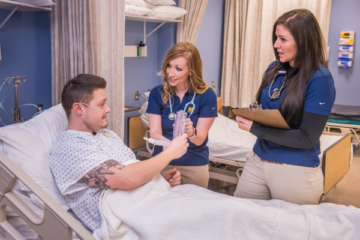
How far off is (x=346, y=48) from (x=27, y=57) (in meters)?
4.98

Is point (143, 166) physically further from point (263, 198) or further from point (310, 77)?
point (310, 77)

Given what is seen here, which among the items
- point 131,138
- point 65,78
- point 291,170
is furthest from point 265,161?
point 131,138

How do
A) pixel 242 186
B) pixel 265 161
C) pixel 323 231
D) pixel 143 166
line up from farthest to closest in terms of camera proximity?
pixel 242 186 → pixel 265 161 → pixel 143 166 → pixel 323 231

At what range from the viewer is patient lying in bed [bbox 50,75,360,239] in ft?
4.32

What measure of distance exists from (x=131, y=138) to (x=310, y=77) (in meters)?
2.34

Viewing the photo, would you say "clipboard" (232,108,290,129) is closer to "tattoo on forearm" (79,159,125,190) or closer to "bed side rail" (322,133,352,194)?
"tattoo on forearm" (79,159,125,190)

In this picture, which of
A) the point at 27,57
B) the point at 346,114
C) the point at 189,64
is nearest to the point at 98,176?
the point at 189,64

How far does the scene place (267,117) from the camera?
4.87ft

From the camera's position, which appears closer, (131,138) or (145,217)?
(145,217)

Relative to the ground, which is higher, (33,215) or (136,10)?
(136,10)

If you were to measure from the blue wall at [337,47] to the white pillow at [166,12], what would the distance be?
132 inches

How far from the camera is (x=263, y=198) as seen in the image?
65.4 inches

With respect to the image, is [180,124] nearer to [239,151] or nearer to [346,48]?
[239,151]

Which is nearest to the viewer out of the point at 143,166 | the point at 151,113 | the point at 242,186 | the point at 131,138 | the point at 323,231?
the point at 323,231
